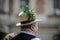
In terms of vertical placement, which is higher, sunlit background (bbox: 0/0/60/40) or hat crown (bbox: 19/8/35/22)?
hat crown (bbox: 19/8/35/22)

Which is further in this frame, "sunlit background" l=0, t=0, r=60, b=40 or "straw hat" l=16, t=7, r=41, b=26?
"sunlit background" l=0, t=0, r=60, b=40

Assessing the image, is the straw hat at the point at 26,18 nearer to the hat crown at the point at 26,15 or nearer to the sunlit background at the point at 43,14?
the hat crown at the point at 26,15

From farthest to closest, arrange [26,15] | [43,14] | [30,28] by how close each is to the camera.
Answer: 1. [43,14]
2. [26,15]
3. [30,28]

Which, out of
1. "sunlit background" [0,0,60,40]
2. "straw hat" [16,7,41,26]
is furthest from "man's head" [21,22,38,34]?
"sunlit background" [0,0,60,40]

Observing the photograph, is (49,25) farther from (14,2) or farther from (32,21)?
(32,21)

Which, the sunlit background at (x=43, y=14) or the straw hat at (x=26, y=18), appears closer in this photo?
the straw hat at (x=26, y=18)

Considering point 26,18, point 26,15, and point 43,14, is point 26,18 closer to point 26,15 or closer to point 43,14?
point 26,15

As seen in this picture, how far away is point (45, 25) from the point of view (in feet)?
46.5

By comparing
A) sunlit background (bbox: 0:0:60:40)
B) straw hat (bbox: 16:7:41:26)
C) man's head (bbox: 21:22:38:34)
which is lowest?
sunlit background (bbox: 0:0:60:40)

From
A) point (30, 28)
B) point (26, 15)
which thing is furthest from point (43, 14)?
point (30, 28)

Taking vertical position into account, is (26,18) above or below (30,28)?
above

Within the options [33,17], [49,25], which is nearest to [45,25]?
[49,25]

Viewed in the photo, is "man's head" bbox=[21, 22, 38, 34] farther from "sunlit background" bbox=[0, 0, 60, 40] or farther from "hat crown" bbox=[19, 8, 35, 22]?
"sunlit background" bbox=[0, 0, 60, 40]

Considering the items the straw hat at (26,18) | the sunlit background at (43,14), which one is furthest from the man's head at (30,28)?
the sunlit background at (43,14)
